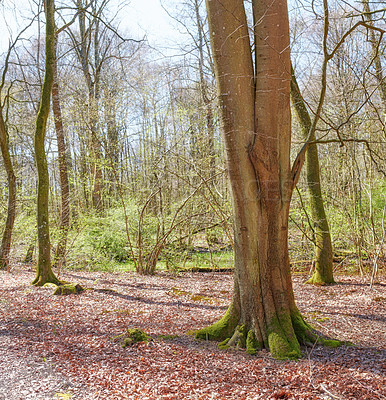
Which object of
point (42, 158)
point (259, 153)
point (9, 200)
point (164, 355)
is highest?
point (42, 158)

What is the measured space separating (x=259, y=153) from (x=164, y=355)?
2.32m

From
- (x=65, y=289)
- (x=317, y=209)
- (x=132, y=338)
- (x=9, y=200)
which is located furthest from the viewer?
(x=9, y=200)

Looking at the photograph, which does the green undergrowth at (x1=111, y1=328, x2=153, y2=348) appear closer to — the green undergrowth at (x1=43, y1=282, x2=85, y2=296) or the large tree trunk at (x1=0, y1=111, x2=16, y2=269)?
the green undergrowth at (x1=43, y1=282, x2=85, y2=296)

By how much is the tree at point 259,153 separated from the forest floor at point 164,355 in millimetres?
534

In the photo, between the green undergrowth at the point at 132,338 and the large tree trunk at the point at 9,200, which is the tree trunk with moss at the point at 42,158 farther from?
the green undergrowth at the point at 132,338

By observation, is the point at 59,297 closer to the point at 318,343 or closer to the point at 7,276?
the point at 7,276

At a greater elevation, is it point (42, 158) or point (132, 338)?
point (42, 158)

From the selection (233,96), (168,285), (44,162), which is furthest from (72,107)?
(233,96)

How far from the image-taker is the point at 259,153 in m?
3.84

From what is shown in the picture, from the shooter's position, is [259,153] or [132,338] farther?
[132,338]

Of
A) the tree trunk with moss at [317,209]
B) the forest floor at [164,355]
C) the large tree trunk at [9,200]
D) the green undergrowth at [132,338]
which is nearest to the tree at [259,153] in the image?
the forest floor at [164,355]

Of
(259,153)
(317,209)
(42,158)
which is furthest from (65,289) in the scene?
(317,209)

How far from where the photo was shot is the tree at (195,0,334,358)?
3861 millimetres

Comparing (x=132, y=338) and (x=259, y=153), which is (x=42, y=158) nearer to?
(x=132, y=338)
